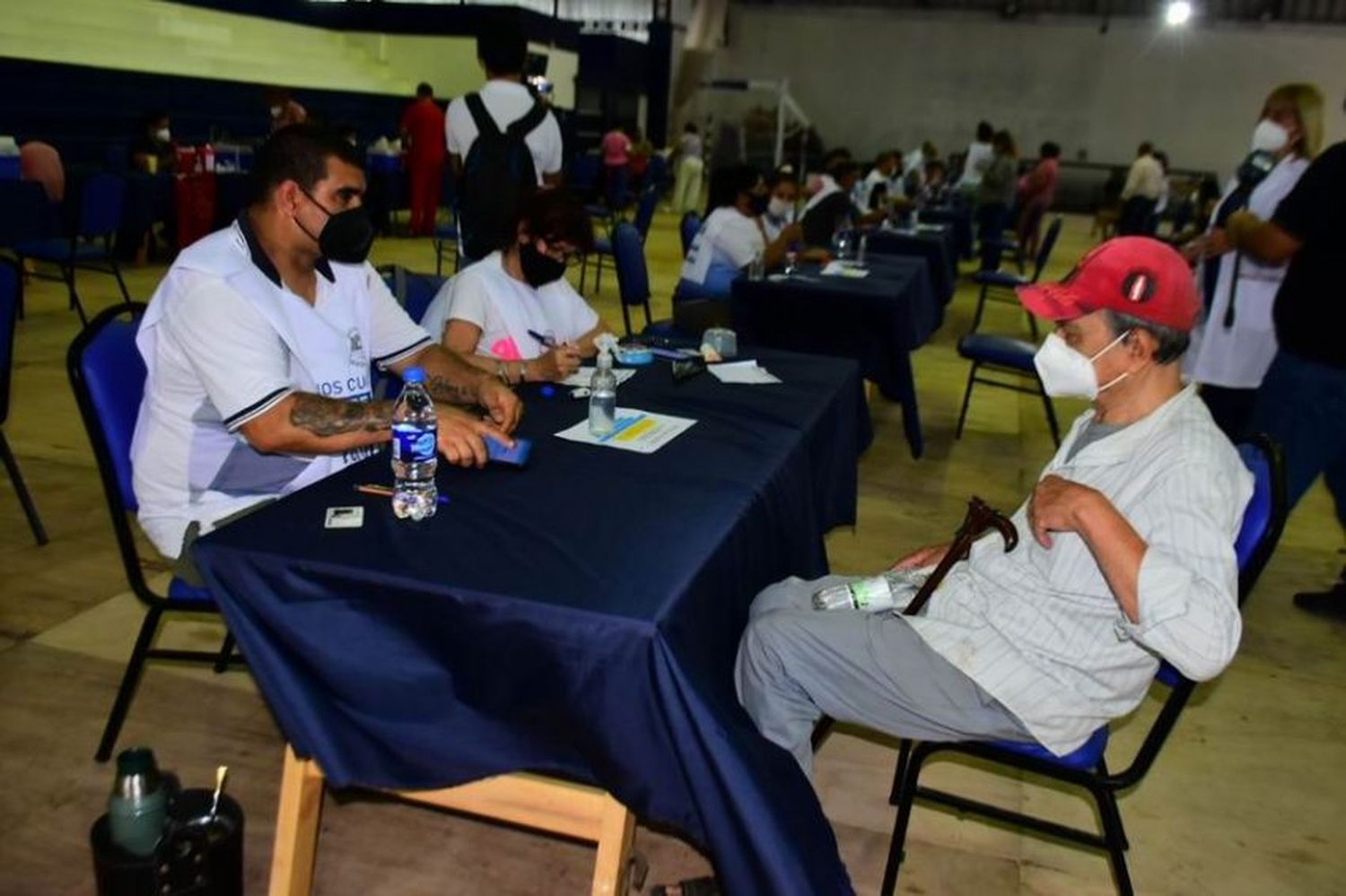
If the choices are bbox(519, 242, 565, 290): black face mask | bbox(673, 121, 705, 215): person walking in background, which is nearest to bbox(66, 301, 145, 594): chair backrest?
bbox(519, 242, 565, 290): black face mask

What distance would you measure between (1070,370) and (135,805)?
1.52 metres

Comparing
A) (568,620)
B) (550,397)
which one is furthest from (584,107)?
(568,620)

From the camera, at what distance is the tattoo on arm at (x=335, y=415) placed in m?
1.79

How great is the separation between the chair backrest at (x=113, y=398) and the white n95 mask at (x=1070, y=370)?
162 cm

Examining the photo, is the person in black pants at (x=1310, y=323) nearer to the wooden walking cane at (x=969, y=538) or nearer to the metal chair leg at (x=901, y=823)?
the wooden walking cane at (x=969, y=538)

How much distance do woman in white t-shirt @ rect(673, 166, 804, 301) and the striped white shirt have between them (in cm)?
324

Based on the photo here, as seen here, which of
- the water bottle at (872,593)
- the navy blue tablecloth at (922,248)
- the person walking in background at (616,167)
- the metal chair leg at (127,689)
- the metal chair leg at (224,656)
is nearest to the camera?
the water bottle at (872,593)

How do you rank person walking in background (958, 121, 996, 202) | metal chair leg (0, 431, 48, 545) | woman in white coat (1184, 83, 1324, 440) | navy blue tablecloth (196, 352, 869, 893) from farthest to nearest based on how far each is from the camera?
person walking in background (958, 121, 996, 202) < woman in white coat (1184, 83, 1324, 440) < metal chair leg (0, 431, 48, 545) < navy blue tablecloth (196, 352, 869, 893)

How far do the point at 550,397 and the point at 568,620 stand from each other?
1029 millimetres

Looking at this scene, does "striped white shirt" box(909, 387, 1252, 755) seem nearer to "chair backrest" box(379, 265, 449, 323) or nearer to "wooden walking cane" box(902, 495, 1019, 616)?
"wooden walking cane" box(902, 495, 1019, 616)

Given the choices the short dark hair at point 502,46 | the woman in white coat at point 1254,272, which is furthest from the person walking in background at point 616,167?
the woman in white coat at point 1254,272

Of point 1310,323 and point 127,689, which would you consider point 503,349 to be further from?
point 1310,323

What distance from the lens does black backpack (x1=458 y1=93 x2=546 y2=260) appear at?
3879mm

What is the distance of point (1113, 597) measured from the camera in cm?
145
